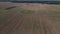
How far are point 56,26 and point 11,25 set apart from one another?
0.18m

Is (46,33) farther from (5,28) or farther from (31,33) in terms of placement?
(5,28)

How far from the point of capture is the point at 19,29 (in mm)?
424

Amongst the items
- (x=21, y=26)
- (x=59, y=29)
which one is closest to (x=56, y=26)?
(x=59, y=29)

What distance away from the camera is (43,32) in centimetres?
41

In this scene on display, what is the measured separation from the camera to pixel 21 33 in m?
0.40

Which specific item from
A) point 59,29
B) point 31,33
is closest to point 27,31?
point 31,33

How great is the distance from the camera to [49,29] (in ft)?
1.40

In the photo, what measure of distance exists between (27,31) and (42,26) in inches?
3.1

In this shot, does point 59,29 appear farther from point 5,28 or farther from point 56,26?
point 5,28

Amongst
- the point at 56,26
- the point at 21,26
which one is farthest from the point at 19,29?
the point at 56,26

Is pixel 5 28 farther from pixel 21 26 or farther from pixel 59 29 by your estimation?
pixel 59 29

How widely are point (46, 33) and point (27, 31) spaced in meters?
0.07

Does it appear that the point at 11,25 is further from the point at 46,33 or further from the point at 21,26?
the point at 46,33

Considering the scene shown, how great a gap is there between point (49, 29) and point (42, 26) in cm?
4
